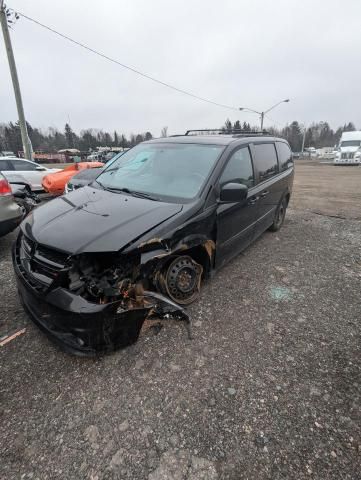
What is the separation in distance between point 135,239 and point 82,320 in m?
0.70

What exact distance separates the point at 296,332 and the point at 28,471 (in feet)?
7.58

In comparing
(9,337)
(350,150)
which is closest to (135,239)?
(9,337)

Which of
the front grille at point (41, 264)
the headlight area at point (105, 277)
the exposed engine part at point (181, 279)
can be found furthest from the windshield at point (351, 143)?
the front grille at point (41, 264)

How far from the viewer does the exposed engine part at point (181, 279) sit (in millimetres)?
2541

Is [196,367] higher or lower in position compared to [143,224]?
lower

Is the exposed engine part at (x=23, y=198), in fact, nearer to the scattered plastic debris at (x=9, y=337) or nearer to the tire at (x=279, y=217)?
the scattered plastic debris at (x=9, y=337)

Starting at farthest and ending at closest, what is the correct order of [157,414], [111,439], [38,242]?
[38,242] → [157,414] → [111,439]

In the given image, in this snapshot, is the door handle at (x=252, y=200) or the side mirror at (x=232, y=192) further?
the door handle at (x=252, y=200)

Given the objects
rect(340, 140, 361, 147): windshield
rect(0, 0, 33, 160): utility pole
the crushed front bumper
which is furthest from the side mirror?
rect(340, 140, 361, 147): windshield

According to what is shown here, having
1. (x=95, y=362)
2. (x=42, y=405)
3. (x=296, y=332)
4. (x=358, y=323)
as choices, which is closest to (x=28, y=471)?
(x=42, y=405)

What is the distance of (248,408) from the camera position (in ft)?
6.11

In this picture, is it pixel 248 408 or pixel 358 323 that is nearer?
pixel 248 408

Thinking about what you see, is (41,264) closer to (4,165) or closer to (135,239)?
(135,239)

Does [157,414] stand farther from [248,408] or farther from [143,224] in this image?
[143,224]
